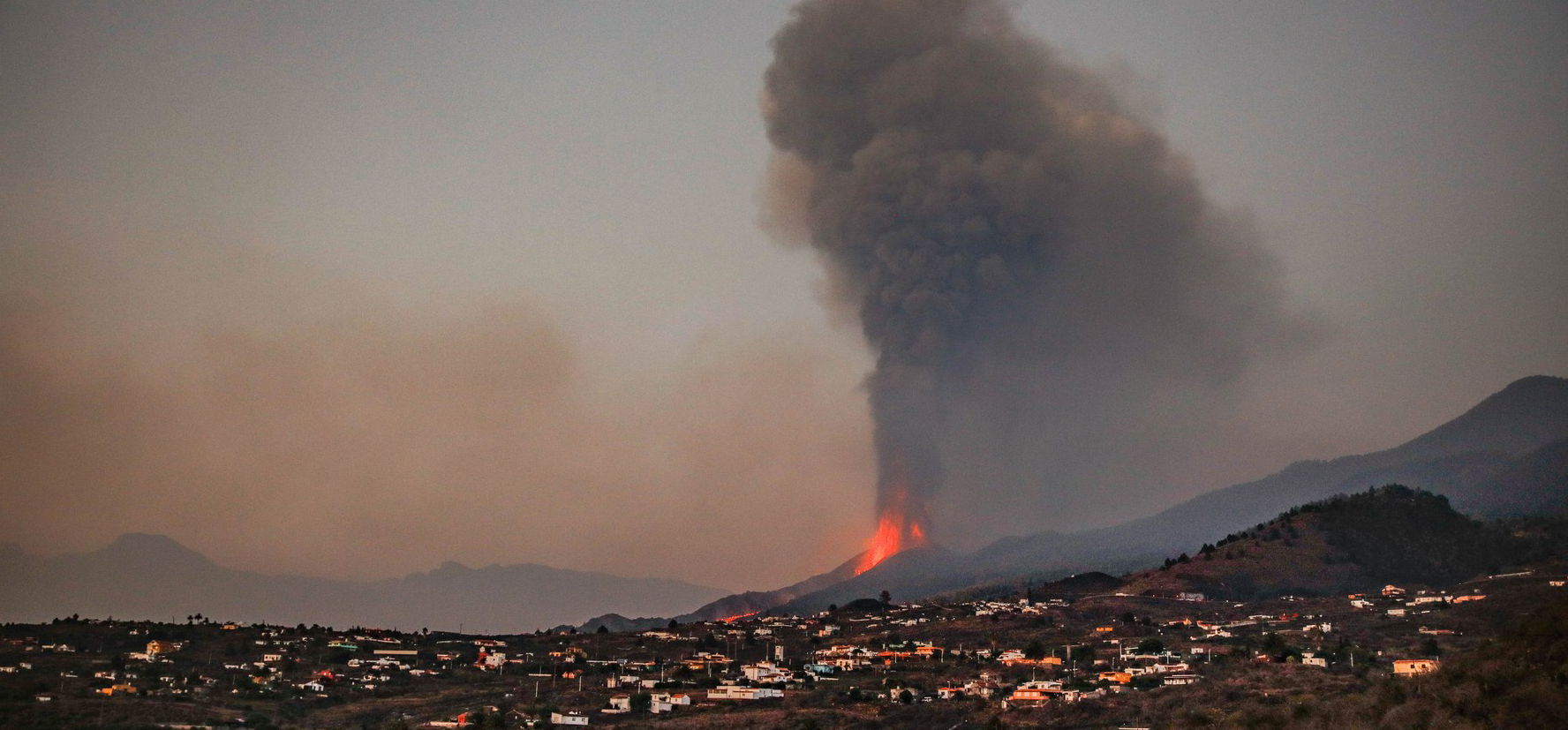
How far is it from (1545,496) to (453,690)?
121602 mm

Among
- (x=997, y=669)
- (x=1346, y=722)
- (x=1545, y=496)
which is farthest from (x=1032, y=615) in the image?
(x=1545, y=496)

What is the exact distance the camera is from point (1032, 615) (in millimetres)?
90438

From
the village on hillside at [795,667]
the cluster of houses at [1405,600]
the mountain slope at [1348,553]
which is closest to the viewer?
the village on hillside at [795,667]

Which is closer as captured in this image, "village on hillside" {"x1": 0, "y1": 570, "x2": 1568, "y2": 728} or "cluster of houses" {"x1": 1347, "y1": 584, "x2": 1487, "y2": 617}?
"village on hillside" {"x1": 0, "y1": 570, "x2": 1568, "y2": 728}

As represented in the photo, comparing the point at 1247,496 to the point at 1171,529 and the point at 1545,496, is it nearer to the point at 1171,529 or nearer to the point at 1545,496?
the point at 1171,529

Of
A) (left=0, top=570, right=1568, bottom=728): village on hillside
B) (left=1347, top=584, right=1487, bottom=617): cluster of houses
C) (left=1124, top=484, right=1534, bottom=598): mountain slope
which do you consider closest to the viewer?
(left=0, top=570, right=1568, bottom=728): village on hillside

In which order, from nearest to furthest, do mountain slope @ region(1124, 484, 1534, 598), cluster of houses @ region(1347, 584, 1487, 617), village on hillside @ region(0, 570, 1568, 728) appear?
1. village on hillside @ region(0, 570, 1568, 728)
2. cluster of houses @ region(1347, 584, 1487, 617)
3. mountain slope @ region(1124, 484, 1534, 598)

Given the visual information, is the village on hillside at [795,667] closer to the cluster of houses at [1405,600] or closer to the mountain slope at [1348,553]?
the cluster of houses at [1405,600]

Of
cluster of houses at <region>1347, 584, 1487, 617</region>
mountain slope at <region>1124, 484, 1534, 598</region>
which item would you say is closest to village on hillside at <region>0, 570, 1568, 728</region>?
cluster of houses at <region>1347, 584, 1487, 617</region>

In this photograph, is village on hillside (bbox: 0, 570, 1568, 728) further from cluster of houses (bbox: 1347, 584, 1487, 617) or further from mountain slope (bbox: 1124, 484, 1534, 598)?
mountain slope (bbox: 1124, 484, 1534, 598)

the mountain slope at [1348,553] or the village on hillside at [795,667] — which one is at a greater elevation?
the mountain slope at [1348,553]

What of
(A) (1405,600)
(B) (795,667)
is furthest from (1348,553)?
(B) (795,667)

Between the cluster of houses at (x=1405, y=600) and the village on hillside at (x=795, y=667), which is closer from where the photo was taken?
the village on hillside at (x=795, y=667)

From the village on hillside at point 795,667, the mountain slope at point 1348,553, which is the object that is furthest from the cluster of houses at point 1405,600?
the mountain slope at point 1348,553
